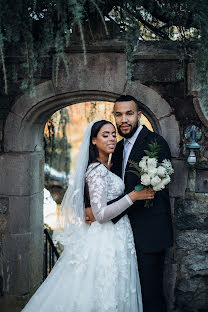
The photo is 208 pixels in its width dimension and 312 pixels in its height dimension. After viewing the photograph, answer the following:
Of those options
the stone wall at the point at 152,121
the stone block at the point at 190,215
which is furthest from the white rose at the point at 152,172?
the stone block at the point at 190,215

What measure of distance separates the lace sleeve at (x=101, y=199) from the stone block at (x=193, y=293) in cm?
118

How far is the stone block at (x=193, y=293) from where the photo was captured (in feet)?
11.4

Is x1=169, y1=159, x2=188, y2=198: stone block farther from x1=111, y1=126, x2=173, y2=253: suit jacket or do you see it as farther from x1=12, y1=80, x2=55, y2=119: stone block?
x1=12, y1=80, x2=55, y2=119: stone block

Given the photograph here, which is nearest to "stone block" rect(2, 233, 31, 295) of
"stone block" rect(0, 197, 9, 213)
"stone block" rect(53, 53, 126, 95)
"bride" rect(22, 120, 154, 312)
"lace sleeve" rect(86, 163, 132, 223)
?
"stone block" rect(0, 197, 9, 213)

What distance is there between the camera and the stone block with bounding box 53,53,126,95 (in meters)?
3.41

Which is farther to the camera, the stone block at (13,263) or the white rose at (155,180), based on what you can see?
the stone block at (13,263)

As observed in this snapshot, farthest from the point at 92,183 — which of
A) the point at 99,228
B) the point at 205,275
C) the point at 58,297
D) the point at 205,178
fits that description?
the point at 205,275

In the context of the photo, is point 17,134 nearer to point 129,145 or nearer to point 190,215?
point 129,145

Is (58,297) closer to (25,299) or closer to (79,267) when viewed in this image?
(79,267)

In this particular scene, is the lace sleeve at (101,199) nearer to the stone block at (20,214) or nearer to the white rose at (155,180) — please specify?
the white rose at (155,180)

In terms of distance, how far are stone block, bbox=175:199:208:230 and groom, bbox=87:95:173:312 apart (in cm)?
30

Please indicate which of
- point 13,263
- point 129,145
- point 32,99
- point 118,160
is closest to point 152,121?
point 129,145

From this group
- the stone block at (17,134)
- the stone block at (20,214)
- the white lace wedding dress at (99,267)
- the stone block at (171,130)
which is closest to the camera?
the white lace wedding dress at (99,267)

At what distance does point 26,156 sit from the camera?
12.0ft
